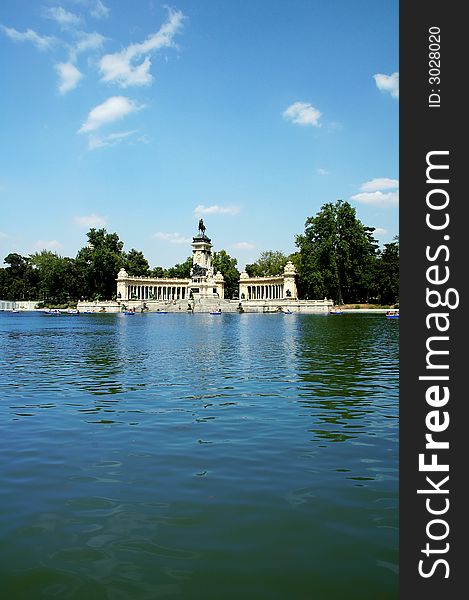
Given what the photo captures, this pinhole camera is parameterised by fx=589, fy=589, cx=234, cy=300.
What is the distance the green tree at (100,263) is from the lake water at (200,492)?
108 metres

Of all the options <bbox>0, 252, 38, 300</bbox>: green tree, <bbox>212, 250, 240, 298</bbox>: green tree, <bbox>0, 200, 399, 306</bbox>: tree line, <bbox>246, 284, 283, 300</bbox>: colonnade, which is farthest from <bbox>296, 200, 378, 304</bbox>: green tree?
<bbox>0, 252, 38, 300</bbox>: green tree

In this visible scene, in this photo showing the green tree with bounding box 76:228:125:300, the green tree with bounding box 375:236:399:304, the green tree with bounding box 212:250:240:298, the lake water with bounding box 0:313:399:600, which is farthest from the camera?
the green tree with bounding box 212:250:240:298

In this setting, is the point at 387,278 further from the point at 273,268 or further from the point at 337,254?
the point at 273,268

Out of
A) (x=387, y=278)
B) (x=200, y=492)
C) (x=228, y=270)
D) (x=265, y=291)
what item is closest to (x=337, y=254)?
(x=387, y=278)

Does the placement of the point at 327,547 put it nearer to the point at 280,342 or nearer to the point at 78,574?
the point at 78,574

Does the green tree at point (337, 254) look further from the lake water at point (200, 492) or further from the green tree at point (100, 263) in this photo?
the lake water at point (200, 492)

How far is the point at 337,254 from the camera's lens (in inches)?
3895

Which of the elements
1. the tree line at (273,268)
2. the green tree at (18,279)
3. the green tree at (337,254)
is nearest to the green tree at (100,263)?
the tree line at (273,268)

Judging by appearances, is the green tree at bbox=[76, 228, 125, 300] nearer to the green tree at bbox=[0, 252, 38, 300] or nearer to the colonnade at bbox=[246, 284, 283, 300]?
the green tree at bbox=[0, 252, 38, 300]

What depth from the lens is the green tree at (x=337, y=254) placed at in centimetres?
9769

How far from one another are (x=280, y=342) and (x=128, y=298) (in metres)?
93.5

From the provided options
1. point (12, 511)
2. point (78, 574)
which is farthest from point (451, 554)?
point (12, 511)

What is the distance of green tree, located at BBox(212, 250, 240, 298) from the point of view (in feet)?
452

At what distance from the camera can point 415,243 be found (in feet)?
18.7
